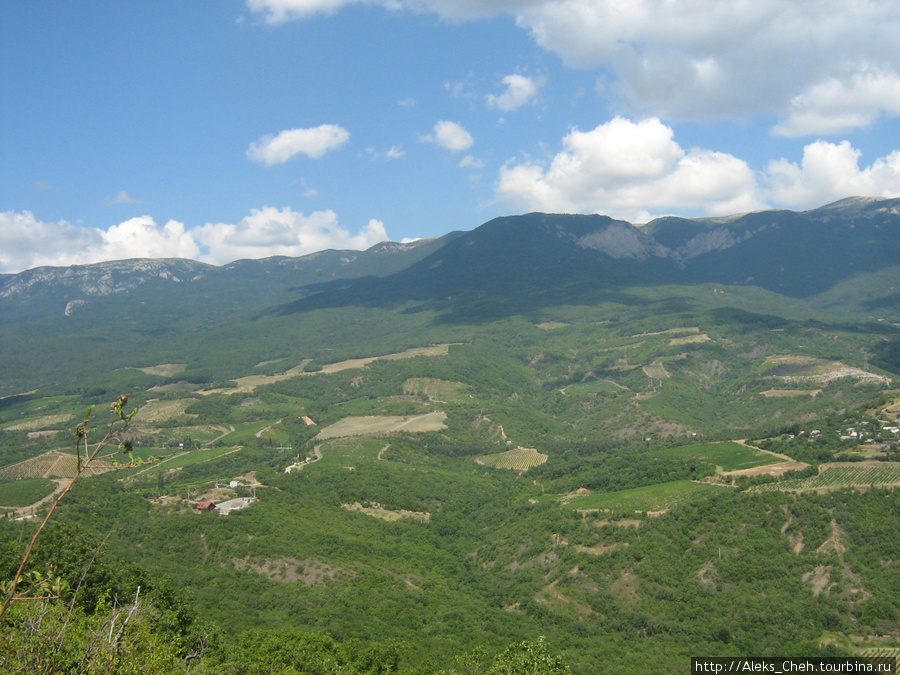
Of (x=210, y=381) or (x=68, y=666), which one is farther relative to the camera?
(x=210, y=381)

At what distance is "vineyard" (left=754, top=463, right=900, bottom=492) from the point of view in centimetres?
6538

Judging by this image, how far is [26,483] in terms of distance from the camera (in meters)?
98.9

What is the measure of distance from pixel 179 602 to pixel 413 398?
122 m

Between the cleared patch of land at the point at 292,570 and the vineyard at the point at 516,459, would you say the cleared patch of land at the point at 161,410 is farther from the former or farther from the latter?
the cleared patch of land at the point at 292,570

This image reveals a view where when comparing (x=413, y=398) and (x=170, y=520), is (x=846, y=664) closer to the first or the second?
(x=170, y=520)

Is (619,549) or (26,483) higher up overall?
(26,483)

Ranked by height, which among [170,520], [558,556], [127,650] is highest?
[127,650]

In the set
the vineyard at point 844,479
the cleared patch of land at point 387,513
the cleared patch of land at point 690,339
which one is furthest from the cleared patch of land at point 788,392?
the cleared patch of land at point 387,513

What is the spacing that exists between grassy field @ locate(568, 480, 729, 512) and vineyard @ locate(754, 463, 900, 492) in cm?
776

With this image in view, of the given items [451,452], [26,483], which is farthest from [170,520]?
[451,452]

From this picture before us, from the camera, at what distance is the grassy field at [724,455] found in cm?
8343

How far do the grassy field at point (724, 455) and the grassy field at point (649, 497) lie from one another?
26.0ft

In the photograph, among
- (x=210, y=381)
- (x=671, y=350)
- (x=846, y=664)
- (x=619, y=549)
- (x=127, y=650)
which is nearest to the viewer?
(x=127, y=650)

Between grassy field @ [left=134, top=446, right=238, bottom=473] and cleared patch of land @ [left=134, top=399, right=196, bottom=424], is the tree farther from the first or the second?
cleared patch of land @ [left=134, top=399, right=196, bottom=424]
